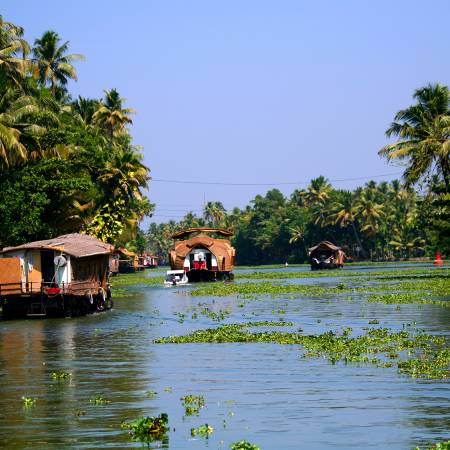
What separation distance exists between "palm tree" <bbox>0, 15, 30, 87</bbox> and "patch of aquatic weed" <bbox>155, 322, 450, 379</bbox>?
3426cm

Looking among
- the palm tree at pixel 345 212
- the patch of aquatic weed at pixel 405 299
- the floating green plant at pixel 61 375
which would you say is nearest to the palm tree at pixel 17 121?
the patch of aquatic weed at pixel 405 299

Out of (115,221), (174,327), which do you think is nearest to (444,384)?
(174,327)

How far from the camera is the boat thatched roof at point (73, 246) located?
4403cm

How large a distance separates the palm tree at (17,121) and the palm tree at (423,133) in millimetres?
26613

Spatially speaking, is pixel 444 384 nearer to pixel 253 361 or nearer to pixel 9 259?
pixel 253 361

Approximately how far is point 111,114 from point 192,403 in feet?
258

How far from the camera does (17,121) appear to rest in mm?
59656

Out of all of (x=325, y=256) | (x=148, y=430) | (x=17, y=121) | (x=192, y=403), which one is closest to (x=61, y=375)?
(x=192, y=403)

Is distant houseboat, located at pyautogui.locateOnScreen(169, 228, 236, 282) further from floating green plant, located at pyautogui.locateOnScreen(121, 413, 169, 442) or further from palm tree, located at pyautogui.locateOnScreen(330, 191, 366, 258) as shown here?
floating green plant, located at pyautogui.locateOnScreen(121, 413, 169, 442)

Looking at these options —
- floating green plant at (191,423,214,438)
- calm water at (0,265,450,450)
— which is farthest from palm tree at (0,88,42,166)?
floating green plant at (191,423,214,438)

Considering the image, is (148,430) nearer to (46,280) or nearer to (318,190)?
(46,280)

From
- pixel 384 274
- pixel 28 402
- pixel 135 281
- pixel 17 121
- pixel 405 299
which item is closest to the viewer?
pixel 28 402

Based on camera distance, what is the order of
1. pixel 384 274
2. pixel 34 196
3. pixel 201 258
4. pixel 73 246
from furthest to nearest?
pixel 384 274, pixel 201 258, pixel 34 196, pixel 73 246

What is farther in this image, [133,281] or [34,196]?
[133,281]
